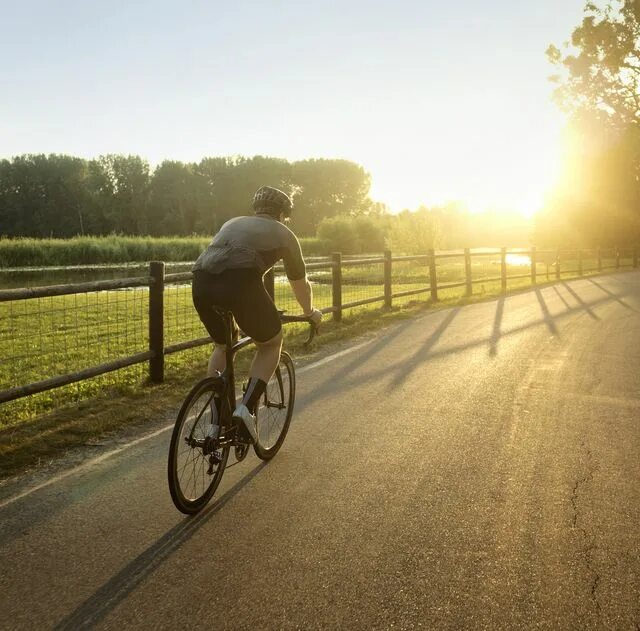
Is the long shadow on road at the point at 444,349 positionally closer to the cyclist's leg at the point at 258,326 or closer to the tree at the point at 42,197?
the cyclist's leg at the point at 258,326

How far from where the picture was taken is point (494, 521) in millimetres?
3463

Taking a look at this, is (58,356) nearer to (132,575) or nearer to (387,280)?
(132,575)

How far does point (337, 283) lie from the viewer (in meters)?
12.0

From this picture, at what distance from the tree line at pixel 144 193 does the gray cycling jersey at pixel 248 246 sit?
93825 millimetres

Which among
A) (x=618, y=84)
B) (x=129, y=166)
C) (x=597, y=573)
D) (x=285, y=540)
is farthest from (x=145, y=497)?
(x=129, y=166)

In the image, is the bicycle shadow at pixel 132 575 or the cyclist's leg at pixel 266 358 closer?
the bicycle shadow at pixel 132 575

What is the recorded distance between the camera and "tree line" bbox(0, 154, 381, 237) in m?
93.6

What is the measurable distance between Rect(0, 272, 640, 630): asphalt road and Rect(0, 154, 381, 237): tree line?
305ft

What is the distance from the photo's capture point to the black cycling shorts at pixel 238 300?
3.67 m

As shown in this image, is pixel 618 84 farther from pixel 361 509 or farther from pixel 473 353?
pixel 361 509

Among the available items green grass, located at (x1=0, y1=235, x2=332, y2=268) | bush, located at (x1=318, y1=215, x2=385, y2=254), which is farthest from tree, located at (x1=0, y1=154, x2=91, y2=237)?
green grass, located at (x1=0, y1=235, x2=332, y2=268)

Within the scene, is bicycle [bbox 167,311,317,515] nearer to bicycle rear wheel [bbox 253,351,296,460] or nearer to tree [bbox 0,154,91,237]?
bicycle rear wheel [bbox 253,351,296,460]

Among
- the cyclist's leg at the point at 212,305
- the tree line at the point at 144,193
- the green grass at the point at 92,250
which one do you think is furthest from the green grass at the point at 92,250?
the tree line at the point at 144,193

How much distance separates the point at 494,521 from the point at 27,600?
7.79ft
